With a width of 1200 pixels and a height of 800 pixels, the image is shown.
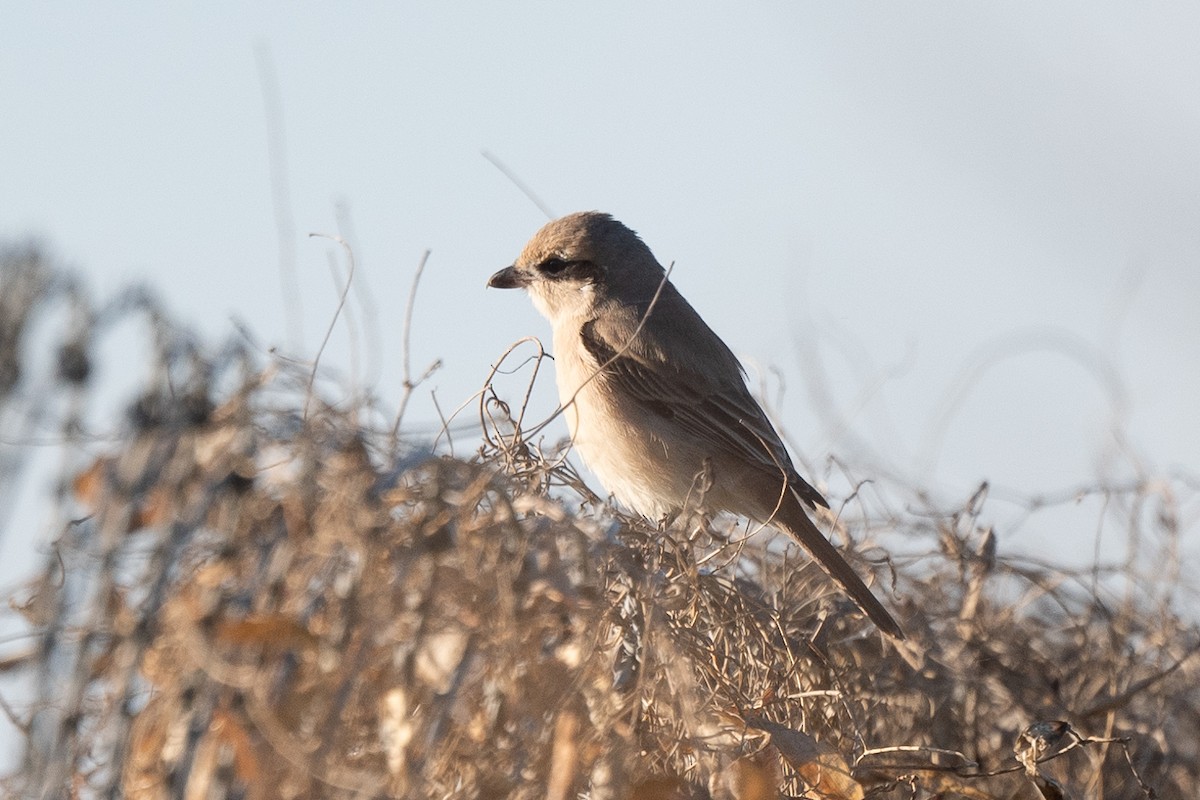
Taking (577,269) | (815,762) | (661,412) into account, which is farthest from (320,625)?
(577,269)

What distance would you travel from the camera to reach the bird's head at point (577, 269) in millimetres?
5766

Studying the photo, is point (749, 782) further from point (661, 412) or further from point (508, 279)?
point (508, 279)

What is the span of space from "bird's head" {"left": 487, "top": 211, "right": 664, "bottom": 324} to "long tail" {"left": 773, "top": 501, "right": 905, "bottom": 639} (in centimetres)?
155

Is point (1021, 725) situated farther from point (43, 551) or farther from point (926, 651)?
point (43, 551)

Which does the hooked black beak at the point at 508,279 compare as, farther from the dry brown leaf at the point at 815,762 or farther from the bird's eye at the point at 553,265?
the dry brown leaf at the point at 815,762

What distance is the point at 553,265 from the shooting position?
5.81m

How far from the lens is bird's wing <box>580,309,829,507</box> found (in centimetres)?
514

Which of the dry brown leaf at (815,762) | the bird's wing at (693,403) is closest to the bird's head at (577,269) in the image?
the bird's wing at (693,403)

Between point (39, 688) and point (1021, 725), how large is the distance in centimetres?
292

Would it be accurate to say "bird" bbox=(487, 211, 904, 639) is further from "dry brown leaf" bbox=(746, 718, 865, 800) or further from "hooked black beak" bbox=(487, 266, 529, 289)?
"dry brown leaf" bbox=(746, 718, 865, 800)

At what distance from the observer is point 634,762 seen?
205 cm

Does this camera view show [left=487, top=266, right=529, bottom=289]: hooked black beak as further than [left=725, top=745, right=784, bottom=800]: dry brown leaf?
Yes

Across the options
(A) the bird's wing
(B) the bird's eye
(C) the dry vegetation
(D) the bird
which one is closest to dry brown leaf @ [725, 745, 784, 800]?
(C) the dry vegetation

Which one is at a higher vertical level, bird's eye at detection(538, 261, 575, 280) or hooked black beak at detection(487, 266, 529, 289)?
bird's eye at detection(538, 261, 575, 280)
